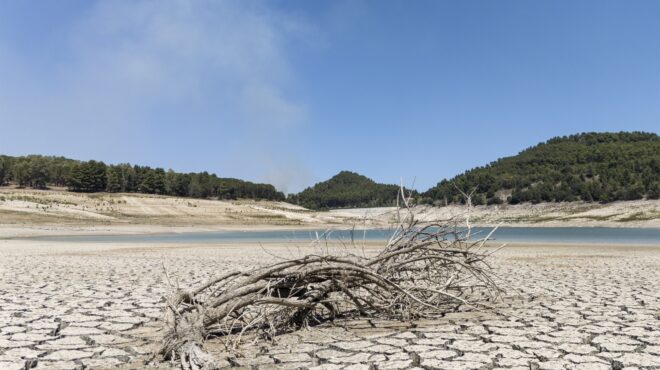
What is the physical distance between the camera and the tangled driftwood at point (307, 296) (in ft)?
15.9

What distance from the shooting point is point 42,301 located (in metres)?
7.59

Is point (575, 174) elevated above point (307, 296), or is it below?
above

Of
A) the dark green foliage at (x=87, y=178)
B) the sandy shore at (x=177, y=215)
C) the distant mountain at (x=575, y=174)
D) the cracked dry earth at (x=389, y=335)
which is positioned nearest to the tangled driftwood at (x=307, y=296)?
the cracked dry earth at (x=389, y=335)

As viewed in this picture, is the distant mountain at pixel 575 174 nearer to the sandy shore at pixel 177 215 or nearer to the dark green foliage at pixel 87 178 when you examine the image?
the sandy shore at pixel 177 215

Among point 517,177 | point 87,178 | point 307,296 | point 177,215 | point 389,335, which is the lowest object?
point 389,335

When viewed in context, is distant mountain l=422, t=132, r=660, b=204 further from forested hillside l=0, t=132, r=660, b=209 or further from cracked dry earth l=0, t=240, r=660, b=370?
cracked dry earth l=0, t=240, r=660, b=370

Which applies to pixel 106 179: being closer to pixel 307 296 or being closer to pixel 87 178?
pixel 87 178

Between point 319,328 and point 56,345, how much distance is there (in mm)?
2719

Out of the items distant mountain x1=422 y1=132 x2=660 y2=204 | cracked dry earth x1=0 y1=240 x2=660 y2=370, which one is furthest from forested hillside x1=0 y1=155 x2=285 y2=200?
cracked dry earth x1=0 y1=240 x2=660 y2=370

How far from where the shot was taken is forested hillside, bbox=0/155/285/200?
90.7 m

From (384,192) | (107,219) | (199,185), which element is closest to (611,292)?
(107,219)

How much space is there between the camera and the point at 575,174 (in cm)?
9912

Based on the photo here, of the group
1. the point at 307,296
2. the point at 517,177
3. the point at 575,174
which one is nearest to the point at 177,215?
the point at 307,296

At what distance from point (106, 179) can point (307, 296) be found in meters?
96.5
